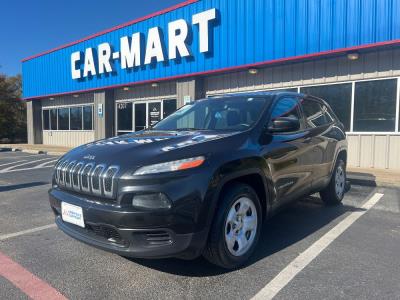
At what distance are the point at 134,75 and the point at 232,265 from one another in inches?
503

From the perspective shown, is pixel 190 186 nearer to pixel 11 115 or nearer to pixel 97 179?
pixel 97 179

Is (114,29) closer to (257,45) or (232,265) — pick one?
(257,45)

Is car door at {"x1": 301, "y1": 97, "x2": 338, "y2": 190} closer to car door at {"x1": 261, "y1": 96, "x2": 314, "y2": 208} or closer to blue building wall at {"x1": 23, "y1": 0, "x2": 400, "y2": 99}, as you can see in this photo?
car door at {"x1": 261, "y1": 96, "x2": 314, "y2": 208}

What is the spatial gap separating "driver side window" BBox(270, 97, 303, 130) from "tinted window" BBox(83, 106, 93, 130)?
602 inches

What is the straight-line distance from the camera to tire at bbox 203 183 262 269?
9.74ft

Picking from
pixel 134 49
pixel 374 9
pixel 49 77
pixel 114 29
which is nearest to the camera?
pixel 374 9

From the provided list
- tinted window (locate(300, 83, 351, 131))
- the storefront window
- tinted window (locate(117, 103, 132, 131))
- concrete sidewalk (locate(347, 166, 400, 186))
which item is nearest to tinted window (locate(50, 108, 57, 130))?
the storefront window

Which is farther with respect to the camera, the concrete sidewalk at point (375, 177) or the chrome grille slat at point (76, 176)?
the concrete sidewalk at point (375, 177)

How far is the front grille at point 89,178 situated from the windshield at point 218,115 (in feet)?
4.71

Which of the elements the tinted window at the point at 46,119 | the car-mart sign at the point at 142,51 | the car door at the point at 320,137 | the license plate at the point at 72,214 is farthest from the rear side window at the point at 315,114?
the tinted window at the point at 46,119

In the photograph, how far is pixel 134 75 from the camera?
1486 centimetres

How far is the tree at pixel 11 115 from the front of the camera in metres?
27.1

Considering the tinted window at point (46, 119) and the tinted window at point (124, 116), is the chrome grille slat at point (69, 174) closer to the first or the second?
the tinted window at point (124, 116)

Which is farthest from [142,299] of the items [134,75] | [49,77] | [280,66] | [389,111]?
[49,77]
